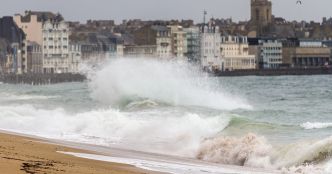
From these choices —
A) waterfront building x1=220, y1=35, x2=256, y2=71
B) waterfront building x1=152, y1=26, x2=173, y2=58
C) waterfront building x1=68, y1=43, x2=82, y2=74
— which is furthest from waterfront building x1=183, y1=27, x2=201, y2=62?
waterfront building x1=68, y1=43, x2=82, y2=74

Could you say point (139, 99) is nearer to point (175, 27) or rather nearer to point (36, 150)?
point (36, 150)

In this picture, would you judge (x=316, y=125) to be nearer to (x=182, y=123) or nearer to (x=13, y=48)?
(x=182, y=123)

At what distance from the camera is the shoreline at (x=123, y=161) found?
15016 mm

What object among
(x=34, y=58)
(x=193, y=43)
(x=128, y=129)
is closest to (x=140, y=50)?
(x=193, y=43)

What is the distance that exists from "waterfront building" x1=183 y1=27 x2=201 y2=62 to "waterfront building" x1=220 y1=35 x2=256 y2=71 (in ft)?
12.8

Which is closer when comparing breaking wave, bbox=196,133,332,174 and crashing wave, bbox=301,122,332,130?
breaking wave, bbox=196,133,332,174

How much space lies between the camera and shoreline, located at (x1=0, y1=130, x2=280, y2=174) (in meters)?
15.0

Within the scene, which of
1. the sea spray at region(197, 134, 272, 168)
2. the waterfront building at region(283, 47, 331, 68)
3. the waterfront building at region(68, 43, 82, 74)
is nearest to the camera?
the sea spray at region(197, 134, 272, 168)

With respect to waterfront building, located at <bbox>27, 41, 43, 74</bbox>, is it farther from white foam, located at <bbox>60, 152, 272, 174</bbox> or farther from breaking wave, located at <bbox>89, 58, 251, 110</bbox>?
white foam, located at <bbox>60, 152, 272, 174</bbox>

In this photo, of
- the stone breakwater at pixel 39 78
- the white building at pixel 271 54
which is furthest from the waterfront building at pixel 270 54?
the stone breakwater at pixel 39 78

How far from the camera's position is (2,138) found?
→ 717 inches

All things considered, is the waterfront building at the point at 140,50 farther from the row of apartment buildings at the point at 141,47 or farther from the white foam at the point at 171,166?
the white foam at the point at 171,166

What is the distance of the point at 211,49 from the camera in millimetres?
150125

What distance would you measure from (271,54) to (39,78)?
44356mm
